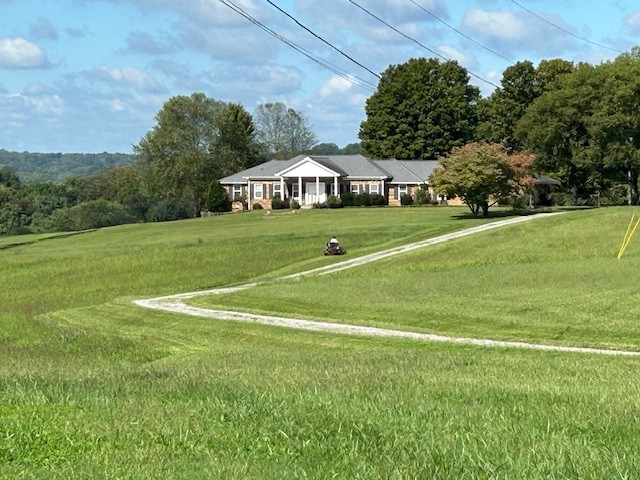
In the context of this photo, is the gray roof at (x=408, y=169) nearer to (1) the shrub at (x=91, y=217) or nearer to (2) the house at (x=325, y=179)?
(2) the house at (x=325, y=179)

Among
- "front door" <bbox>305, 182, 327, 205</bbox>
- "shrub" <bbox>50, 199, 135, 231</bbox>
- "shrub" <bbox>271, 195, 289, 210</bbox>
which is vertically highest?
"front door" <bbox>305, 182, 327, 205</bbox>

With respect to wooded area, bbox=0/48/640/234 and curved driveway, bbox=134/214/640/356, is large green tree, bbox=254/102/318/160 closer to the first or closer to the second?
wooded area, bbox=0/48/640/234

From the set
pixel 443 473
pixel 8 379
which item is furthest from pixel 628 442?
pixel 8 379

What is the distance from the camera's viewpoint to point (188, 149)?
104 m

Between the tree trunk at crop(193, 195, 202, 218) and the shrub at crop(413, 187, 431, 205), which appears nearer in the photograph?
the shrub at crop(413, 187, 431, 205)

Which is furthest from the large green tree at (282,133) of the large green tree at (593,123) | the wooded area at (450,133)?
the large green tree at (593,123)

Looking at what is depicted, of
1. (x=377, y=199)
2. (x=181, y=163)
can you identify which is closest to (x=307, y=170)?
(x=377, y=199)

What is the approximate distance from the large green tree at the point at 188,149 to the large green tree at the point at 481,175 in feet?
140

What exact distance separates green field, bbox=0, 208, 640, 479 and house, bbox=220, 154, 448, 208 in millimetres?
40616

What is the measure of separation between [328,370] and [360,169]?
80069 millimetres

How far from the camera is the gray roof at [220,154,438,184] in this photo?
91812mm

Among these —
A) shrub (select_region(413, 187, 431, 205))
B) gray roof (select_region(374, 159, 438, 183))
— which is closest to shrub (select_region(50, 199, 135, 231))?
gray roof (select_region(374, 159, 438, 183))

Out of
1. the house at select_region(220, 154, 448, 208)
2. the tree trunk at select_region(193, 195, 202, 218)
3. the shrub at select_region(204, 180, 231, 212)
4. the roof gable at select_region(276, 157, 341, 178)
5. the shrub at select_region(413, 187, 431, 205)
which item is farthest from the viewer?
the tree trunk at select_region(193, 195, 202, 218)

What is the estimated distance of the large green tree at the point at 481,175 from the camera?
6444cm
